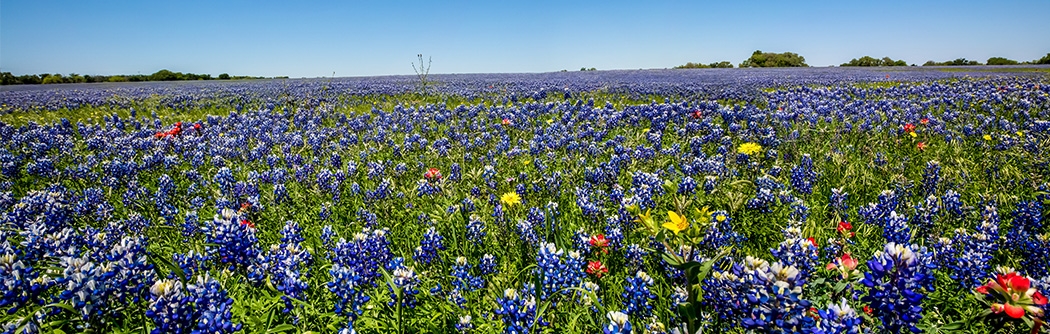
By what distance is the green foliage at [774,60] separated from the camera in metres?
67.1

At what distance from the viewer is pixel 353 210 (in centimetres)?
457

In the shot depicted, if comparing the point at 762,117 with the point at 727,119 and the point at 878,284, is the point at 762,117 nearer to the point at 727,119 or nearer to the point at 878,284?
the point at 727,119

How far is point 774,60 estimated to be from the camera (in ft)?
224

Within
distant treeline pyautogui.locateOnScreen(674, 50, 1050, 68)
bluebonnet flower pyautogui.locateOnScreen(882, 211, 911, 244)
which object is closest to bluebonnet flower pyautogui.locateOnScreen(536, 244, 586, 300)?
bluebonnet flower pyautogui.locateOnScreen(882, 211, 911, 244)

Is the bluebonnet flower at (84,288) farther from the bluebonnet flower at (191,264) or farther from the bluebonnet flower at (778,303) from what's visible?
the bluebonnet flower at (778,303)

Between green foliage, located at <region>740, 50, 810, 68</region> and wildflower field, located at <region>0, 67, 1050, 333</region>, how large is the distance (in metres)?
66.2

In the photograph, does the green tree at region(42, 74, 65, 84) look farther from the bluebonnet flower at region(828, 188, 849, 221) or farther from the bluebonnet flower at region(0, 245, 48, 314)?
the bluebonnet flower at region(828, 188, 849, 221)

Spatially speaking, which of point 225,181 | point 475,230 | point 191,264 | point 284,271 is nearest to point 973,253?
point 475,230

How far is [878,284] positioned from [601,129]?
22.7 feet

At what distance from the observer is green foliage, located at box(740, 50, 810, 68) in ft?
220

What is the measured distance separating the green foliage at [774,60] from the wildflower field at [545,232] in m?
66.2

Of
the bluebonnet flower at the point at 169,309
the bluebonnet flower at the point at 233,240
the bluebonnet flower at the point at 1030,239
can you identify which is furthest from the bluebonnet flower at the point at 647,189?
the bluebonnet flower at the point at 169,309

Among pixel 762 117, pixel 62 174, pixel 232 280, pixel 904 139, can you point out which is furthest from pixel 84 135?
pixel 904 139

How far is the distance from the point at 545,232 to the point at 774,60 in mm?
76273
